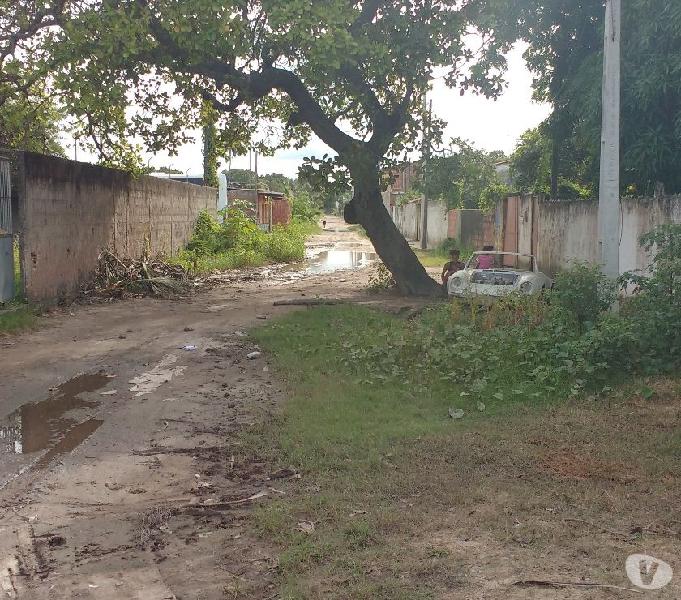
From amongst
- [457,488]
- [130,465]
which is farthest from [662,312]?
[130,465]

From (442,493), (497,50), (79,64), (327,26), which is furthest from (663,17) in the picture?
(442,493)

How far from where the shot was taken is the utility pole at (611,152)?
948 cm

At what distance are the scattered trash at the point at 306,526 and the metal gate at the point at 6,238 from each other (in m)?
8.69

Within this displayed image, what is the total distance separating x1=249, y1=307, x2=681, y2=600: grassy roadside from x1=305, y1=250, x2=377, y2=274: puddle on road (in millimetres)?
16280

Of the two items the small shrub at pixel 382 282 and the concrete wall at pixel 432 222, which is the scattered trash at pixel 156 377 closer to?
the small shrub at pixel 382 282

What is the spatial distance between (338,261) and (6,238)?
58.4 feet

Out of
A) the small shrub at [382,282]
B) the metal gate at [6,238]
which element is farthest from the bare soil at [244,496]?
the small shrub at [382,282]

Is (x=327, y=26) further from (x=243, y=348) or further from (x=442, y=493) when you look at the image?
(x=442, y=493)

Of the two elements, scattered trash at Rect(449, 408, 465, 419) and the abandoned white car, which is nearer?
scattered trash at Rect(449, 408, 465, 419)

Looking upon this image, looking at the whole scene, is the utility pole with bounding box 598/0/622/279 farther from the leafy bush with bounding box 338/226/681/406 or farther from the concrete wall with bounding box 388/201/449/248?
the concrete wall with bounding box 388/201/449/248

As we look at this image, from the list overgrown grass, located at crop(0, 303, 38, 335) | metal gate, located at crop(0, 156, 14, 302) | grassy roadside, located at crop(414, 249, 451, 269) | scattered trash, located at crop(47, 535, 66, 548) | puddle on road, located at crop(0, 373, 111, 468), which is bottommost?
scattered trash, located at crop(47, 535, 66, 548)

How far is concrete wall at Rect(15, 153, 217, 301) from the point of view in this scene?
11977 millimetres

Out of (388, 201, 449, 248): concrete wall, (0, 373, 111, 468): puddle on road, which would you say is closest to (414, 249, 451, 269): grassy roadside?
(388, 201, 449, 248): concrete wall

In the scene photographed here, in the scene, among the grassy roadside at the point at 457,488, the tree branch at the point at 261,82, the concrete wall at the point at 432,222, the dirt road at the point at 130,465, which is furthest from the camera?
the concrete wall at the point at 432,222
